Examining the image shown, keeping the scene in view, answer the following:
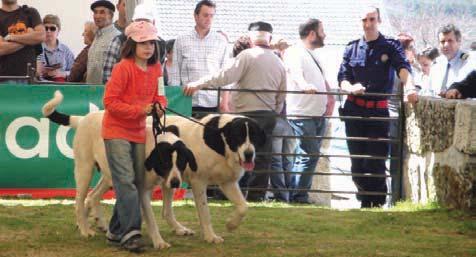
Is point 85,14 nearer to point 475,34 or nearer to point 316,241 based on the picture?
point 316,241

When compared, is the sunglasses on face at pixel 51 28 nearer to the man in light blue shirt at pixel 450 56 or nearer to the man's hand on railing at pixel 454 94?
the man in light blue shirt at pixel 450 56

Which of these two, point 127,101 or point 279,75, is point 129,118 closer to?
point 127,101

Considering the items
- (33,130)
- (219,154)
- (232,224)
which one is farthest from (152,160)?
(33,130)

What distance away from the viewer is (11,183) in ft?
43.8

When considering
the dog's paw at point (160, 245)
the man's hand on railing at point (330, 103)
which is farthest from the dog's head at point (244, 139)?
the man's hand on railing at point (330, 103)

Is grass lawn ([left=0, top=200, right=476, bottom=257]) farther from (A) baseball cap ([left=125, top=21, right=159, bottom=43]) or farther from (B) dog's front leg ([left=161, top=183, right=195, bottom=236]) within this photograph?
(A) baseball cap ([left=125, top=21, right=159, bottom=43])

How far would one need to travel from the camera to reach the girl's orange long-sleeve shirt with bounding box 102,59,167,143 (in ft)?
30.3

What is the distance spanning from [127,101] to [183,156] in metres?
0.65

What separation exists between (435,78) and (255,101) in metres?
2.77

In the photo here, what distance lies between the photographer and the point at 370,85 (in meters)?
13.9

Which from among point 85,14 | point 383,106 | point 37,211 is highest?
point 85,14

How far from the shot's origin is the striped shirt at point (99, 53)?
13.5m

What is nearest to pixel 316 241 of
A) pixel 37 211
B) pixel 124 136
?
pixel 124 136

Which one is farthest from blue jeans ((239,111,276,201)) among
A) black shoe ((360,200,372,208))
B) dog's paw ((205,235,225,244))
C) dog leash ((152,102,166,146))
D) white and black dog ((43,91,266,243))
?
dog leash ((152,102,166,146))
